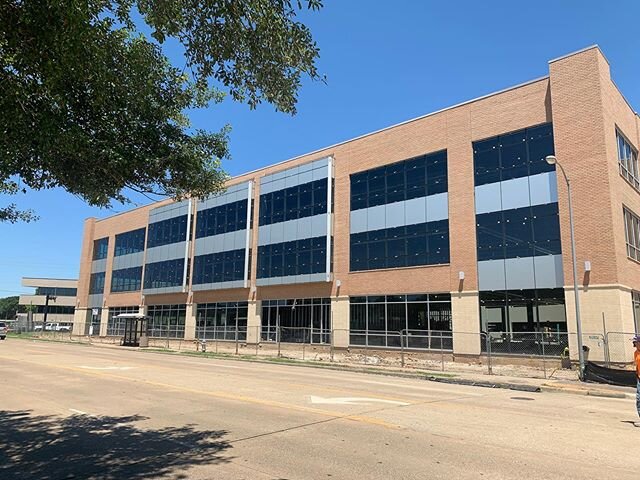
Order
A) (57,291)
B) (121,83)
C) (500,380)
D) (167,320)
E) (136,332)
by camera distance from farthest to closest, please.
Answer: (57,291) → (167,320) → (136,332) → (500,380) → (121,83)

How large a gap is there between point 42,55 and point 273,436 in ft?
20.2

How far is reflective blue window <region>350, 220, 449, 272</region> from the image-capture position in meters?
28.3

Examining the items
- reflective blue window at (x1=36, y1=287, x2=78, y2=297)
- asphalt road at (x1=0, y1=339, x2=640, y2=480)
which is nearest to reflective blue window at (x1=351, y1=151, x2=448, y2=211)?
asphalt road at (x1=0, y1=339, x2=640, y2=480)

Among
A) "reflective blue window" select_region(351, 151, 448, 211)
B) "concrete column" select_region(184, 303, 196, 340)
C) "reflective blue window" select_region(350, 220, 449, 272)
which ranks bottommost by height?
"concrete column" select_region(184, 303, 196, 340)

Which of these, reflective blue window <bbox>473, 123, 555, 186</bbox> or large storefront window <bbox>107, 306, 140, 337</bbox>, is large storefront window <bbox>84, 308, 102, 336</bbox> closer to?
large storefront window <bbox>107, 306, 140, 337</bbox>

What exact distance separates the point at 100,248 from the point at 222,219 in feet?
81.3

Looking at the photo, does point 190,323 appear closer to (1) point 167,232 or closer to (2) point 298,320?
(1) point 167,232

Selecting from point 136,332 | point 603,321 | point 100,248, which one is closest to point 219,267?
point 136,332

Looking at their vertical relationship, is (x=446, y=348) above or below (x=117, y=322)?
below

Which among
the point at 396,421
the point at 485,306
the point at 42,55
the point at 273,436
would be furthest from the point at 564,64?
the point at 42,55

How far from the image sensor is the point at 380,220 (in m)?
31.2

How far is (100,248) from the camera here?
198 feet

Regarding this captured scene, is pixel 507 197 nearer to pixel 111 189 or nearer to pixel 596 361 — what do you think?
pixel 596 361

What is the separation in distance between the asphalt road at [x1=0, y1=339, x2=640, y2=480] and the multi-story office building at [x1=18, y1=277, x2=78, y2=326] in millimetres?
107311
